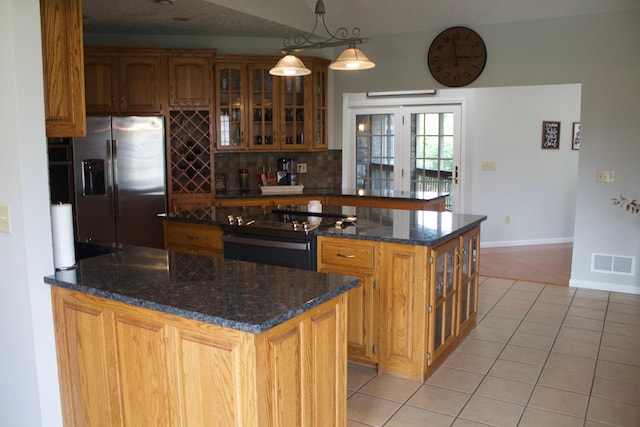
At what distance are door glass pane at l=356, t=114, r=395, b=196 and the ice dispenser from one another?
383cm

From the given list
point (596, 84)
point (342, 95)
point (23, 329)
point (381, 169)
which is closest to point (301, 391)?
point (23, 329)

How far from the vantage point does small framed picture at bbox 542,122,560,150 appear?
292 inches

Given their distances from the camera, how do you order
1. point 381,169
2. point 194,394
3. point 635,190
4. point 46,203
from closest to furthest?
point 194,394, point 46,203, point 635,190, point 381,169

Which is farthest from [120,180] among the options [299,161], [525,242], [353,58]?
[525,242]

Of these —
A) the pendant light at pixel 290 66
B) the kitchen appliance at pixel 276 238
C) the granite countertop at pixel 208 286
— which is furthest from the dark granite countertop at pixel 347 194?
the granite countertop at pixel 208 286

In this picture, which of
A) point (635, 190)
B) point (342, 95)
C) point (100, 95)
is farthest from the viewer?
point (342, 95)

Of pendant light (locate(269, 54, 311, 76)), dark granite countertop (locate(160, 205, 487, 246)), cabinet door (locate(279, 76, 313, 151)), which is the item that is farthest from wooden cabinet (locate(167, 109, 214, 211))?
pendant light (locate(269, 54, 311, 76))

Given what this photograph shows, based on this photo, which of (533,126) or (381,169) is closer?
(533,126)

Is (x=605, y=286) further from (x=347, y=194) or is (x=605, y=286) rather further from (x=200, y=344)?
(x=200, y=344)

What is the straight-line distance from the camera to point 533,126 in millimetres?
7422

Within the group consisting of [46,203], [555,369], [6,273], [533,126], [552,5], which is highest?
[552,5]

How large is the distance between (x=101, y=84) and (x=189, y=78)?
89 centimetres

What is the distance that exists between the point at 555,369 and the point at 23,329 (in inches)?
121

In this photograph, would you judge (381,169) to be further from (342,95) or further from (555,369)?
(555,369)
